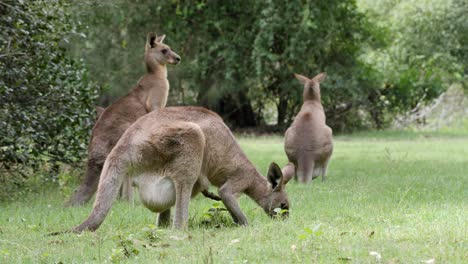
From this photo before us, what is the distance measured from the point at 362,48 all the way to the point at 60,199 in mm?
18405

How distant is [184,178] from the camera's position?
640 cm

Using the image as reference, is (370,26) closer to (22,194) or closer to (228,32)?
(228,32)

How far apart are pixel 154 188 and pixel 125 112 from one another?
3.42m

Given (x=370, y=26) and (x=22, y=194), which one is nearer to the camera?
(x=22, y=194)

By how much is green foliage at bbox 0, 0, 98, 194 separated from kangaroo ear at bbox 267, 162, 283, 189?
3486mm

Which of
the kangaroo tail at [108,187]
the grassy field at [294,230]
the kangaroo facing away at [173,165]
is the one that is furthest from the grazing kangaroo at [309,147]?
the kangaroo tail at [108,187]

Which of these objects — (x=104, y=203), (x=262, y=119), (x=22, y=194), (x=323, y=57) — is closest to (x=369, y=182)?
(x=22, y=194)

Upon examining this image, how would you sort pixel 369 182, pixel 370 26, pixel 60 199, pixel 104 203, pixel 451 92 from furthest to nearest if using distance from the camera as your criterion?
pixel 451 92 < pixel 370 26 < pixel 369 182 < pixel 60 199 < pixel 104 203

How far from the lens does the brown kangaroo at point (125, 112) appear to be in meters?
8.68

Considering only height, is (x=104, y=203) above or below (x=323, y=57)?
below

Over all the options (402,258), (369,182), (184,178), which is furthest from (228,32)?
(402,258)

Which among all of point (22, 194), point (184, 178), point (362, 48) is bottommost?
point (22, 194)

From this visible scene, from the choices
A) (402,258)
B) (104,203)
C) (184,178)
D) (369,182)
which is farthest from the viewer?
(369,182)

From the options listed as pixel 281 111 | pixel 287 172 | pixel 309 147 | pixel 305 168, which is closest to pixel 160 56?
pixel 309 147
